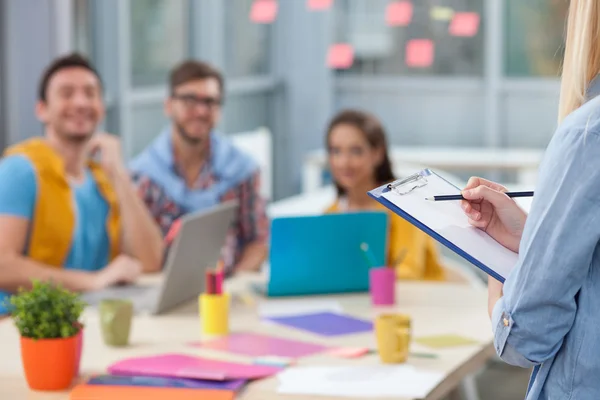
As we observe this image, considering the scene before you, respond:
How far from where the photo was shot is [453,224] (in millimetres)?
1387

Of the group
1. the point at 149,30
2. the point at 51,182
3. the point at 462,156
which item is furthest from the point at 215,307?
the point at 462,156

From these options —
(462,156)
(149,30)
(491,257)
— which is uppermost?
Answer: (149,30)

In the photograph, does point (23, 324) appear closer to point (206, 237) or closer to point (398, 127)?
point (206, 237)

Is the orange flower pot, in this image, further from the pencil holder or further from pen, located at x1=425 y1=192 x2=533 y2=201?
pen, located at x1=425 y1=192 x2=533 y2=201

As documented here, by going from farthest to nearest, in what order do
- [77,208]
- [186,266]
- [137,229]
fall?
[137,229] < [77,208] < [186,266]

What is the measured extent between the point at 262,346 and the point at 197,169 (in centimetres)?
148

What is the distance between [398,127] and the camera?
306 inches

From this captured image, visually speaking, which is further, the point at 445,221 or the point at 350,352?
the point at 350,352

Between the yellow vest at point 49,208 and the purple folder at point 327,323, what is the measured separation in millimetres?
774

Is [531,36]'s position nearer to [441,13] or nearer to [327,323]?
[441,13]

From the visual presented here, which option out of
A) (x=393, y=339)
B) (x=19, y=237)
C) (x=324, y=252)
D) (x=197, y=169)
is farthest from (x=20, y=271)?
(x=393, y=339)

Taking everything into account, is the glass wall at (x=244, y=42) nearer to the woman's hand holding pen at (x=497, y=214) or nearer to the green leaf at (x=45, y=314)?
the green leaf at (x=45, y=314)

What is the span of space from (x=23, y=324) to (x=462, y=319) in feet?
3.56

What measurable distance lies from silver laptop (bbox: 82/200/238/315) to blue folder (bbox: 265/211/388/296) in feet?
0.51
